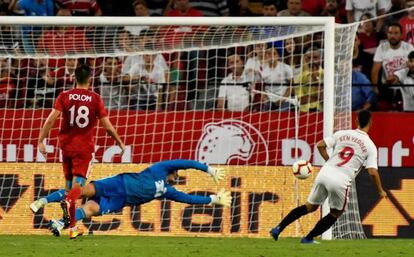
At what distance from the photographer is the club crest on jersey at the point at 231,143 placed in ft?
63.7

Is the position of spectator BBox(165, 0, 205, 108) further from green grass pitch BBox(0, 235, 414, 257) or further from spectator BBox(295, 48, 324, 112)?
green grass pitch BBox(0, 235, 414, 257)

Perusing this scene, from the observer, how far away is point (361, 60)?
69.9 feet

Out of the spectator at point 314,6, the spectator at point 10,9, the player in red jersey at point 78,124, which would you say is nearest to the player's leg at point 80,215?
the player in red jersey at point 78,124

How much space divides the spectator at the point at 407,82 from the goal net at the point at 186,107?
1254 millimetres

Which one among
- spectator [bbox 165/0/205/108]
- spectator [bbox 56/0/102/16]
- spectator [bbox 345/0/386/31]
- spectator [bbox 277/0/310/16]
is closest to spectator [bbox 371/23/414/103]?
spectator [bbox 345/0/386/31]

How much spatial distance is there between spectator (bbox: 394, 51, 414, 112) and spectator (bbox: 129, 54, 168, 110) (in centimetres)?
346

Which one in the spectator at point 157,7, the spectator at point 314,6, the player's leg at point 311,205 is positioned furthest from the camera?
the spectator at point 157,7

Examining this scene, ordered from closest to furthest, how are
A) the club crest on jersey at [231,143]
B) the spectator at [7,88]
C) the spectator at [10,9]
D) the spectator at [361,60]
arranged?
1. the club crest on jersey at [231,143]
2. the spectator at [7,88]
3. the spectator at [361,60]
4. the spectator at [10,9]

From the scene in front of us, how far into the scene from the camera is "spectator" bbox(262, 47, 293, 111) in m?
19.9

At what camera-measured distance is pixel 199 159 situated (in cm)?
1945

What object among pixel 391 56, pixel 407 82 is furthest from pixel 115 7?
pixel 407 82

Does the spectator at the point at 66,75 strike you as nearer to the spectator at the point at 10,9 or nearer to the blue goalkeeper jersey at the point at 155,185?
the spectator at the point at 10,9

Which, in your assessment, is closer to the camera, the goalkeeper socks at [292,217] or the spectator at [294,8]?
the goalkeeper socks at [292,217]

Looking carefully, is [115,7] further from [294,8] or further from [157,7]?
[294,8]
